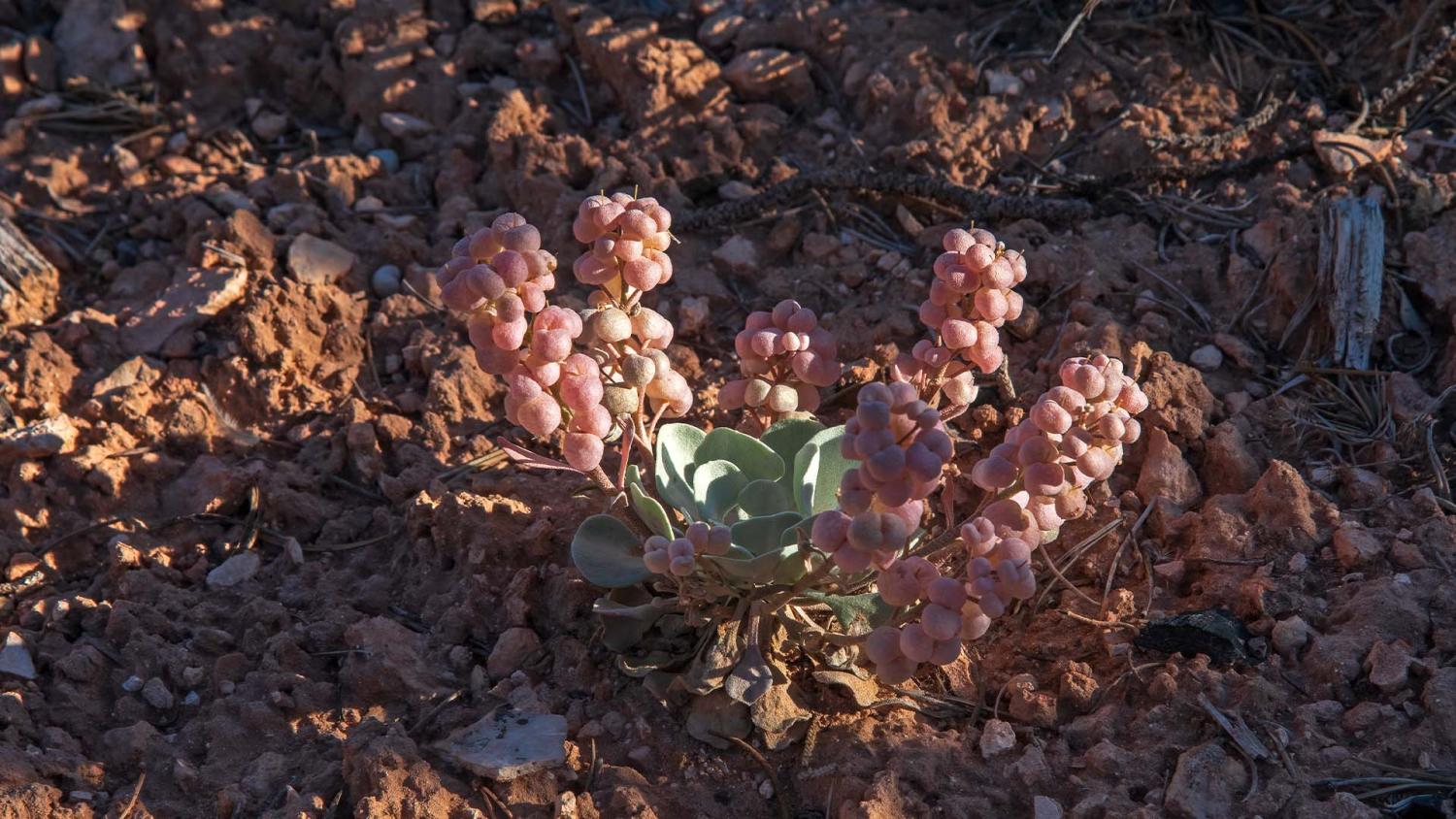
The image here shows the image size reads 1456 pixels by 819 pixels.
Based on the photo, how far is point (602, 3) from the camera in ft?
15.8

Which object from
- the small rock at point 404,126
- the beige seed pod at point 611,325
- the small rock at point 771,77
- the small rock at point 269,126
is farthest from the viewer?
the small rock at point 269,126

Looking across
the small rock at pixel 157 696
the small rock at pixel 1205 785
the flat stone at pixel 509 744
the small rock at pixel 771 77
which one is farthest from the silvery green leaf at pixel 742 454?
the small rock at pixel 771 77

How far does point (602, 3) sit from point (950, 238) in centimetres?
279

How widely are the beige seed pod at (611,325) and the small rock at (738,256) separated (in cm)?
155

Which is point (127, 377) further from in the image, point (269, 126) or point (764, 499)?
point (764, 499)

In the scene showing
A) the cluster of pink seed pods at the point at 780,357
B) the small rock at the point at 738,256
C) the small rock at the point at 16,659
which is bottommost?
the small rock at the point at 16,659

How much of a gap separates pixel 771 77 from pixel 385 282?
1.57 meters

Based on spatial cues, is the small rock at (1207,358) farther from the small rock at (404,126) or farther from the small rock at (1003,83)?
the small rock at (404,126)

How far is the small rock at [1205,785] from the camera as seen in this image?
92.6 inches

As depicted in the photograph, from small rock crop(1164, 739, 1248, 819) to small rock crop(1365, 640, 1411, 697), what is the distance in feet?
1.20

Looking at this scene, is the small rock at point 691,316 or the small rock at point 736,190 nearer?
the small rock at point 691,316

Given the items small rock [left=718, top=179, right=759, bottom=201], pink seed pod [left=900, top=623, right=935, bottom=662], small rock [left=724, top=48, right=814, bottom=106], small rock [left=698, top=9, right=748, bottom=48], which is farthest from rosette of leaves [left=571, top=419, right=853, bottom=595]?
small rock [left=698, top=9, right=748, bottom=48]

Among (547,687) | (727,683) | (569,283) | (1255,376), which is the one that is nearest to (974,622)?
(727,683)

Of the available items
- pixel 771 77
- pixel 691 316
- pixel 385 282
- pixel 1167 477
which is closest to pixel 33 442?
pixel 385 282
